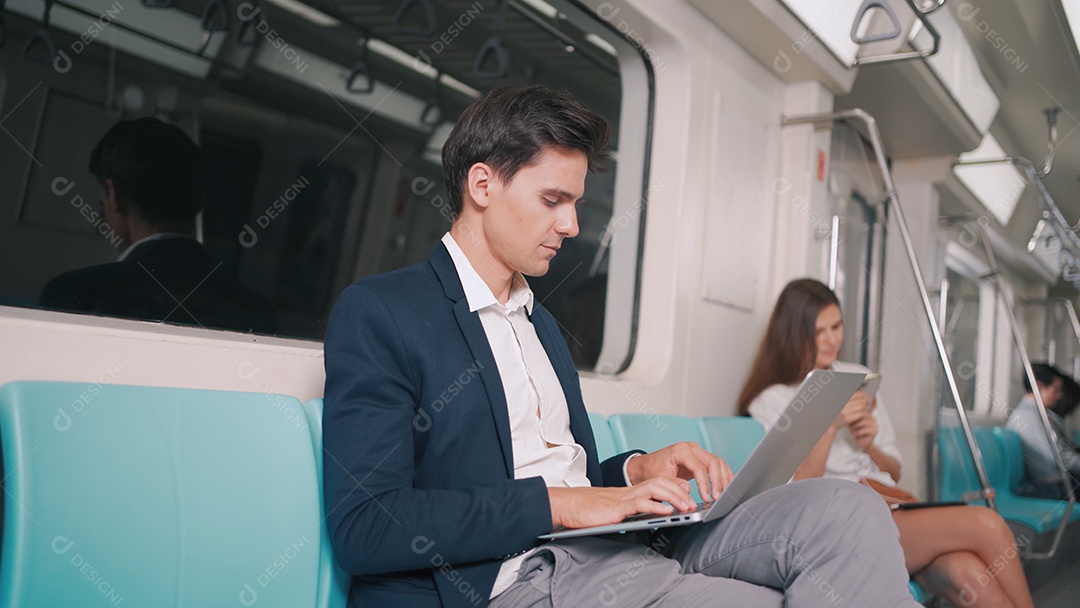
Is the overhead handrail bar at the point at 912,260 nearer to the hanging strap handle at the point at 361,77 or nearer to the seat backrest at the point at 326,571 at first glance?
the hanging strap handle at the point at 361,77

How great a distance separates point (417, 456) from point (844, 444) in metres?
1.93

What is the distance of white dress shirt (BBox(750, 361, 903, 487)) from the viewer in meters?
2.86

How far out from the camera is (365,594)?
1319 millimetres

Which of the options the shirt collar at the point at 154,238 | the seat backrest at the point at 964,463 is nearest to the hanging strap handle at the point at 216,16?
the shirt collar at the point at 154,238

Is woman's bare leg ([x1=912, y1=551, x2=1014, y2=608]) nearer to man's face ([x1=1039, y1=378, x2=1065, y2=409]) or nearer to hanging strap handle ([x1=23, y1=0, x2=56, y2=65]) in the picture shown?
hanging strap handle ([x1=23, y1=0, x2=56, y2=65])

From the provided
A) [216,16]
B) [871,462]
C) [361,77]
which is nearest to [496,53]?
[361,77]

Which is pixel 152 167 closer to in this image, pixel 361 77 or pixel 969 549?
pixel 361 77

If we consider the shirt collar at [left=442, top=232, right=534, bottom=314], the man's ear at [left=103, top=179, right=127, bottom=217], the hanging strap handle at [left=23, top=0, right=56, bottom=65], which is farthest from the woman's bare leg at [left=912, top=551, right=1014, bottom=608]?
the hanging strap handle at [left=23, top=0, right=56, bottom=65]

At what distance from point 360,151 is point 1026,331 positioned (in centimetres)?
878

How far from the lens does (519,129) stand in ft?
5.03

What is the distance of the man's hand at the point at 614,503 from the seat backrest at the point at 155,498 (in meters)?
0.39

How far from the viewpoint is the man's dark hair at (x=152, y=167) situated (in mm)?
1745

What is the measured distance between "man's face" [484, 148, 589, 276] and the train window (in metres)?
0.66

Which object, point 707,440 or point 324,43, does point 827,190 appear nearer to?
point 707,440
